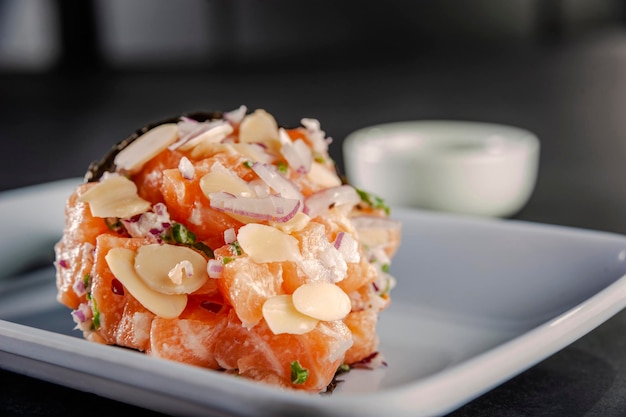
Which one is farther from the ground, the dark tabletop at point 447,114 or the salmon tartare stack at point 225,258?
the salmon tartare stack at point 225,258

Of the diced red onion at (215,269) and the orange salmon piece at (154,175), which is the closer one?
the diced red onion at (215,269)

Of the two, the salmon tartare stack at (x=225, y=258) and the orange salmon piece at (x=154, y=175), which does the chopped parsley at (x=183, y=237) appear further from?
the orange salmon piece at (x=154, y=175)

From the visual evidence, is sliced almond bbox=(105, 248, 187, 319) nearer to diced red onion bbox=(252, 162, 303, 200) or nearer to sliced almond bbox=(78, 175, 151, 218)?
sliced almond bbox=(78, 175, 151, 218)

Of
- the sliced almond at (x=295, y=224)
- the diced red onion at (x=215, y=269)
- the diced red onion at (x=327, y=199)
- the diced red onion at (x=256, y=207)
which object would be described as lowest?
the diced red onion at (x=215, y=269)

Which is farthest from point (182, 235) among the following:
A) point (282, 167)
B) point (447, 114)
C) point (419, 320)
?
point (447, 114)

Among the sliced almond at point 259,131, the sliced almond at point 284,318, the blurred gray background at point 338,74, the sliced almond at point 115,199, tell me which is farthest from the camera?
the blurred gray background at point 338,74

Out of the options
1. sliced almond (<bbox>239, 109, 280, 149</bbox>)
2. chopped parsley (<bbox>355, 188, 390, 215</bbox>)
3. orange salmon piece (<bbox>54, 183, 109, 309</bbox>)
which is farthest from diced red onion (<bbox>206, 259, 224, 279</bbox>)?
chopped parsley (<bbox>355, 188, 390, 215</bbox>)

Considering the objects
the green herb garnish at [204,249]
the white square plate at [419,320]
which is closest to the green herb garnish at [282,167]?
the green herb garnish at [204,249]

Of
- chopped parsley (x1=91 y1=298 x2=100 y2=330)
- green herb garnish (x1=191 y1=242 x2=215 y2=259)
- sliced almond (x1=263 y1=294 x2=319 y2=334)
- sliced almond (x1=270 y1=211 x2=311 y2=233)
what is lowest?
chopped parsley (x1=91 y1=298 x2=100 y2=330)
